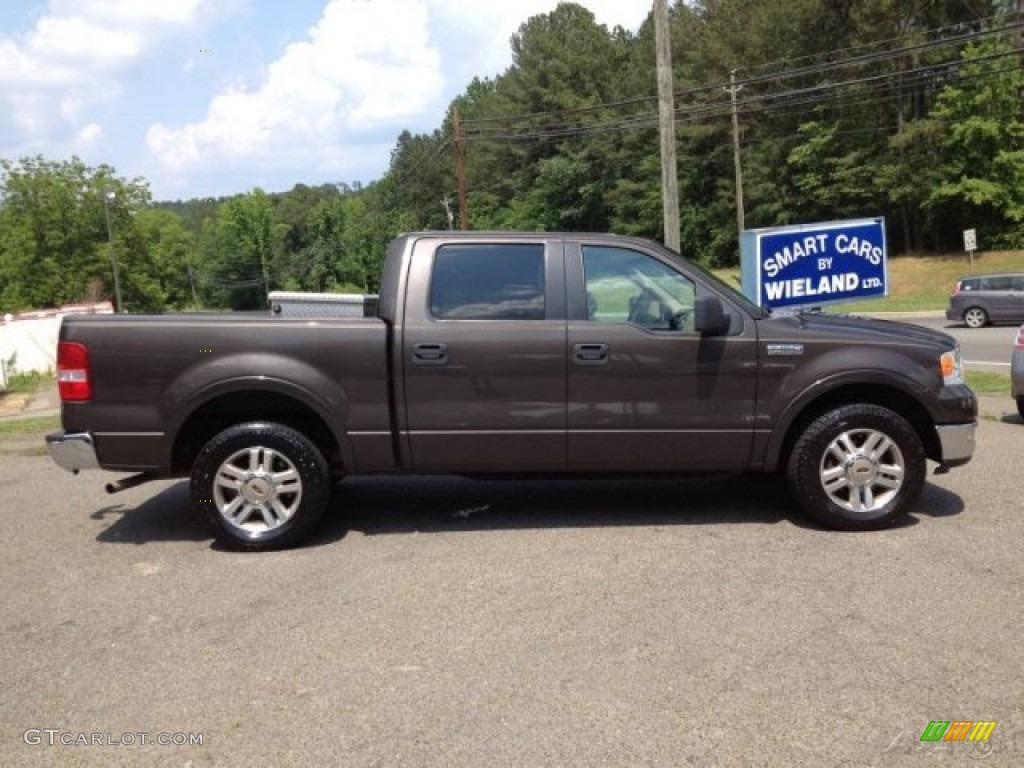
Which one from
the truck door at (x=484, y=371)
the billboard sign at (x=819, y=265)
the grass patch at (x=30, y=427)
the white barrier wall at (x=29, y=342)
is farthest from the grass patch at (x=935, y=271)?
the truck door at (x=484, y=371)

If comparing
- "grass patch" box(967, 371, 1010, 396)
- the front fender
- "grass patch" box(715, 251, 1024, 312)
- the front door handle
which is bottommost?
"grass patch" box(967, 371, 1010, 396)

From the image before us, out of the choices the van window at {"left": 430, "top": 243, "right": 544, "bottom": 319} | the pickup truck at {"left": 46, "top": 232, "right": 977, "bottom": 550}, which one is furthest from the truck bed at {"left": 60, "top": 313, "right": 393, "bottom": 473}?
the van window at {"left": 430, "top": 243, "right": 544, "bottom": 319}

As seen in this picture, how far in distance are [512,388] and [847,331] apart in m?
2.05

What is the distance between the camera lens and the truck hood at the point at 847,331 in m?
5.30

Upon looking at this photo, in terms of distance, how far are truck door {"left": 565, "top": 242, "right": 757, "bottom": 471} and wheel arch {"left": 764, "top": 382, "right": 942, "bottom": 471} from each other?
291mm

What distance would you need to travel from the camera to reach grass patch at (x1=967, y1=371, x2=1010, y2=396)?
11.2 m

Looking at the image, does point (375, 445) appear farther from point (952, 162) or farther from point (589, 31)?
point (589, 31)

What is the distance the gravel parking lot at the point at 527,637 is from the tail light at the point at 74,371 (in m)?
1.01

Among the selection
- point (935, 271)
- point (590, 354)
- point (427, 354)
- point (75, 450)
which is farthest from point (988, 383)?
point (935, 271)

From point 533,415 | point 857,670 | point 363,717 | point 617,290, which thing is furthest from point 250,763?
point 617,290

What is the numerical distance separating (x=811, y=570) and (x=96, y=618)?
3.65 metres

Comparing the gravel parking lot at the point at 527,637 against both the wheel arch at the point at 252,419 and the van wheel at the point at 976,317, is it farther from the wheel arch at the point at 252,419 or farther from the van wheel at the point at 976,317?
the van wheel at the point at 976,317

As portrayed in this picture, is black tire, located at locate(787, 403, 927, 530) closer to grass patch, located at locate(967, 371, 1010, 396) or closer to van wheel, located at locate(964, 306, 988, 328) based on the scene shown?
grass patch, located at locate(967, 371, 1010, 396)

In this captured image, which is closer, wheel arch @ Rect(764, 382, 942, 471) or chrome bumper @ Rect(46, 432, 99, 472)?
chrome bumper @ Rect(46, 432, 99, 472)
